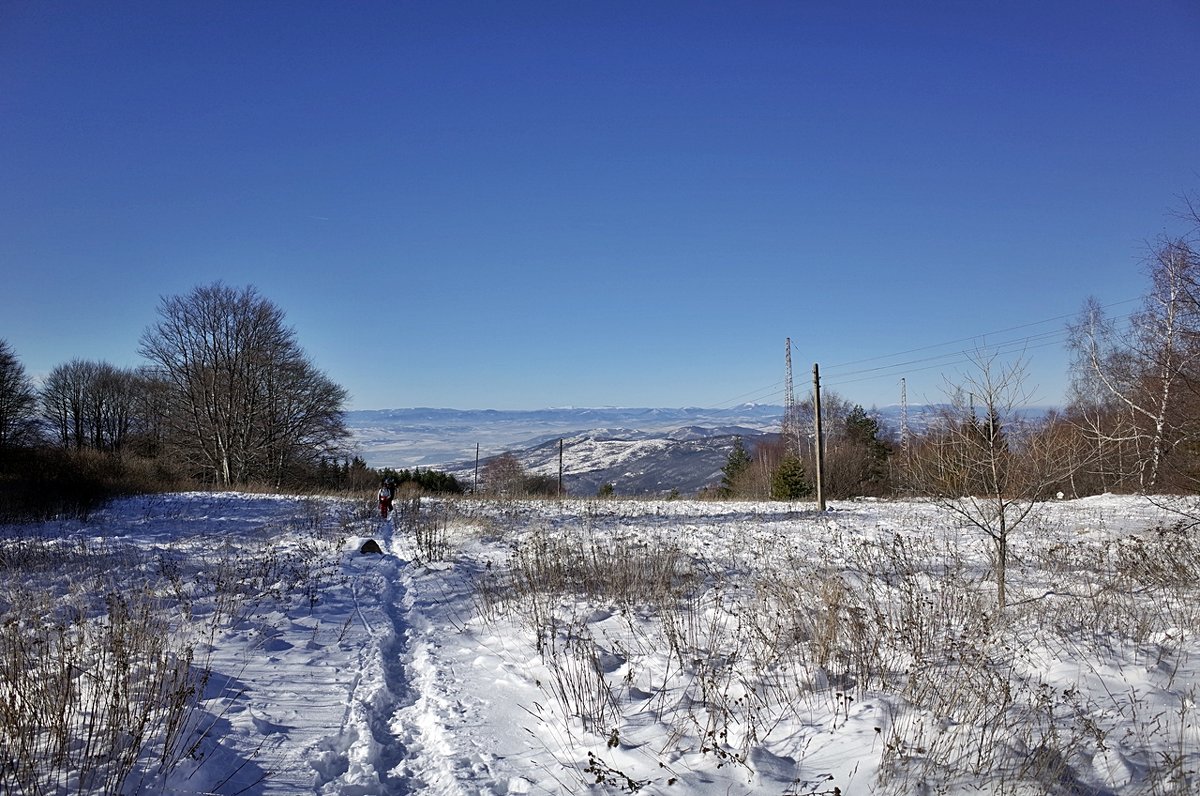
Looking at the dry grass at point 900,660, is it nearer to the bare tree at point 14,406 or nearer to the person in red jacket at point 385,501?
the person in red jacket at point 385,501

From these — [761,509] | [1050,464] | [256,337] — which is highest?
[256,337]

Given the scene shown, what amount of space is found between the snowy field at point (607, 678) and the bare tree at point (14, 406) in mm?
42961

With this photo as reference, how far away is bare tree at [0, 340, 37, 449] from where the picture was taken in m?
41.5

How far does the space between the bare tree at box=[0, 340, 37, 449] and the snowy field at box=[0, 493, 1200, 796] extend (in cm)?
4296

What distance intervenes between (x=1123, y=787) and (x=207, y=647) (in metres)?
7.00

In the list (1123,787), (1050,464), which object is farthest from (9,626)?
(1050,464)

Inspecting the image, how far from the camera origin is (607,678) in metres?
5.39

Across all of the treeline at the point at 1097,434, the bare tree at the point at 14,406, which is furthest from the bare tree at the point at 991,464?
the bare tree at the point at 14,406

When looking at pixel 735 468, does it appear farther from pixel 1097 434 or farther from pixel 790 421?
pixel 1097 434

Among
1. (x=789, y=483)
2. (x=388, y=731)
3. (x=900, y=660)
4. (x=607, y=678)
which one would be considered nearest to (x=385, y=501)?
(x=607, y=678)

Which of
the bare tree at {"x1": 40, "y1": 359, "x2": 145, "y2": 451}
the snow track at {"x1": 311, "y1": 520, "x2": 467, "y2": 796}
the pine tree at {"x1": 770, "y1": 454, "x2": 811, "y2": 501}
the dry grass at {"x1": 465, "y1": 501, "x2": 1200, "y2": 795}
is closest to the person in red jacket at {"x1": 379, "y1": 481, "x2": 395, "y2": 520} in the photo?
the dry grass at {"x1": 465, "y1": 501, "x2": 1200, "y2": 795}

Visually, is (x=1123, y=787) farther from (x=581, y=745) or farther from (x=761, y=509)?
(x=761, y=509)

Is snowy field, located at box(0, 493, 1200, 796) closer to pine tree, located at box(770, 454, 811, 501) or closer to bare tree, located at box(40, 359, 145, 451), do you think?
pine tree, located at box(770, 454, 811, 501)

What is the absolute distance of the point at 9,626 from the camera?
5.41 meters
